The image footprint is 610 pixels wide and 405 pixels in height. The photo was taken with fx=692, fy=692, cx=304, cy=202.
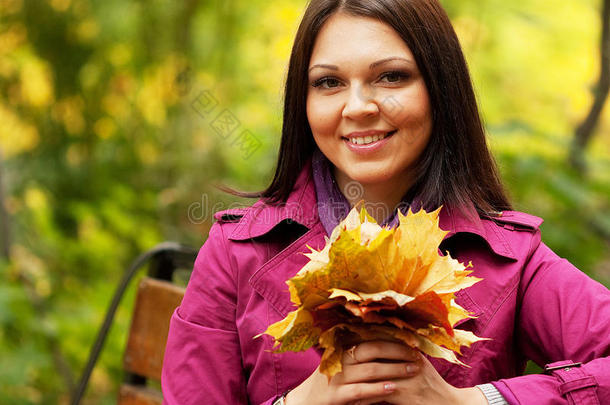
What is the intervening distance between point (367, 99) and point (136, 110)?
448 centimetres

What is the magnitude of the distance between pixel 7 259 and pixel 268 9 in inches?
125

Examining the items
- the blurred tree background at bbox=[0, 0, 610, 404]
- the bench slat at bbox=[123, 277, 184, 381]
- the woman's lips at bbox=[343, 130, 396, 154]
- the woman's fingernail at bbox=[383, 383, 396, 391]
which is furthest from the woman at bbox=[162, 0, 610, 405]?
the blurred tree background at bbox=[0, 0, 610, 404]

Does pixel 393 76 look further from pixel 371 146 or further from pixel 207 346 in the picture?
pixel 207 346

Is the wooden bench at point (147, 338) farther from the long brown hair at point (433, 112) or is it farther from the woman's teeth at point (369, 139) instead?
the woman's teeth at point (369, 139)

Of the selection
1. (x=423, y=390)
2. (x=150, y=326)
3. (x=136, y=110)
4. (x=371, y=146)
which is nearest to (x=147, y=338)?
(x=150, y=326)

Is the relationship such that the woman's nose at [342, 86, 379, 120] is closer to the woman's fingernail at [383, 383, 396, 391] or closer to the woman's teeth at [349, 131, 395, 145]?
the woman's teeth at [349, 131, 395, 145]

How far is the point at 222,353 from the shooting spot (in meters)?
1.87

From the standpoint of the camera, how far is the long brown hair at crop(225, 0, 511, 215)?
1851mm

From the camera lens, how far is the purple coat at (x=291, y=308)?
1.78 metres

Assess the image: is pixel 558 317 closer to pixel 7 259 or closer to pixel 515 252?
pixel 515 252

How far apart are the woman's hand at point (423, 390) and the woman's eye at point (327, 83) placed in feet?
2.58

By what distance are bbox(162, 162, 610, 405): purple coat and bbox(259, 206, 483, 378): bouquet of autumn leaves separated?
1.37 ft

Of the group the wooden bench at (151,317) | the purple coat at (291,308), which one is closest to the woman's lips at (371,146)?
the purple coat at (291,308)

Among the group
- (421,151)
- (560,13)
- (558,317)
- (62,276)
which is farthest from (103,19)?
(558,317)
